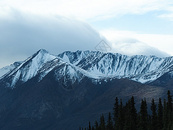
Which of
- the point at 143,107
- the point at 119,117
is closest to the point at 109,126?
the point at 119,117

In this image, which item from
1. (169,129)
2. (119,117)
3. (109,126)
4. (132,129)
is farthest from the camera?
(109,126)

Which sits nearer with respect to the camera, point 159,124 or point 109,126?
point 159,124

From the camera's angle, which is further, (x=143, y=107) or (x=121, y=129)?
(x=121, y=129)

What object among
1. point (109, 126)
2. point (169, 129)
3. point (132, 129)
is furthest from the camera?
point (109, 126)

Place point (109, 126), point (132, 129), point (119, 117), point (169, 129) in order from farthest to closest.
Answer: point (109, 126) → point (119, 117) → point (132, 129) → point (169, 129)

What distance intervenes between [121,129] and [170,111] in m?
19.9

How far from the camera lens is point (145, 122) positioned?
495 feet

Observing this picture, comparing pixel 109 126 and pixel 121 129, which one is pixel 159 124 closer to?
pixel 121 129

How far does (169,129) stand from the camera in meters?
145

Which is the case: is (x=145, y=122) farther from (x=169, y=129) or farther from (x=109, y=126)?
(x=109, y=126)

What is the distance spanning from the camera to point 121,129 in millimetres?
165875

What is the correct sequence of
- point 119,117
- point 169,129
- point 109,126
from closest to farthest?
point 169,129 < point 119,117 < point 109,126

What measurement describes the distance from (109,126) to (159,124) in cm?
3174

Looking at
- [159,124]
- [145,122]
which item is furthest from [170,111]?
[145,122]
